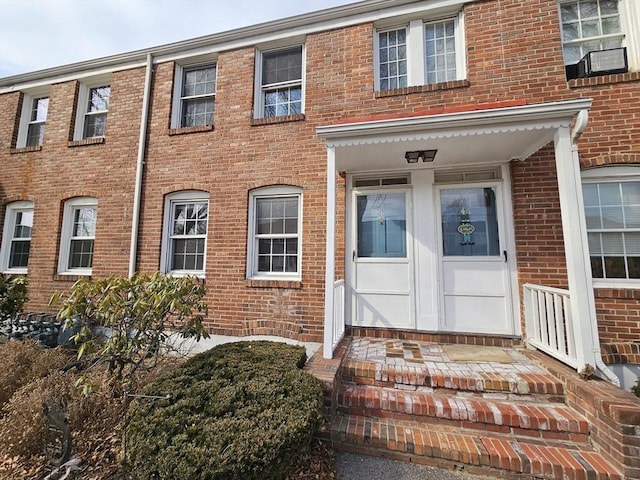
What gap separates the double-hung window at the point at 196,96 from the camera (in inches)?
231

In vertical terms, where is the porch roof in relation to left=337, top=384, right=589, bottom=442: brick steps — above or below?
above

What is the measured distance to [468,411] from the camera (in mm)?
2701

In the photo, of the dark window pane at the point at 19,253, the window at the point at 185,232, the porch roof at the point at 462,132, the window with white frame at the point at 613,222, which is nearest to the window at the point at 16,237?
the dark window pane at the point at 19,253

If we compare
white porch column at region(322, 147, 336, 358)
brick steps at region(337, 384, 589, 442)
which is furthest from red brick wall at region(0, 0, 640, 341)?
brick steps at region(337, 384, 589, 442)

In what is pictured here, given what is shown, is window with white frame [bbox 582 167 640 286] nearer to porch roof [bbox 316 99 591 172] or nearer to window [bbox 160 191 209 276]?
porch roof [bbox 316 99 591 172]

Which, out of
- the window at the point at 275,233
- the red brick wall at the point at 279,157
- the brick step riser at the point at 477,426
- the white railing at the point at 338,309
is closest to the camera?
the brick step riser at the point at 477,426

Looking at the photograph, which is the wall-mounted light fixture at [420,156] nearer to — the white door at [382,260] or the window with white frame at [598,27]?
the white door at [382,260]

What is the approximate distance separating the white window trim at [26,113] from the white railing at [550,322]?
11089 millimetres

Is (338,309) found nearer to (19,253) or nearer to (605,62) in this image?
(605,62)

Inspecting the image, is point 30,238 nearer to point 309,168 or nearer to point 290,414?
point 309,168

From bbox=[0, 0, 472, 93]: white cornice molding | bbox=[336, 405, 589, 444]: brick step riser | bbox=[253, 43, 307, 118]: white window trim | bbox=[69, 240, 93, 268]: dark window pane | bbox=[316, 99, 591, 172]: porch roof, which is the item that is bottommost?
bbox=[336, 405, 589, 444]: brick step riser

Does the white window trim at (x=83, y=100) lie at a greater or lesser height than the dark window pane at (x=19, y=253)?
greater

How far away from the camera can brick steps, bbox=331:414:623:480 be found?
2256 millimetres

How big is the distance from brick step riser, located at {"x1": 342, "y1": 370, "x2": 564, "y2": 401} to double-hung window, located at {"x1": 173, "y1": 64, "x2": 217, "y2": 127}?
5.75 meters
